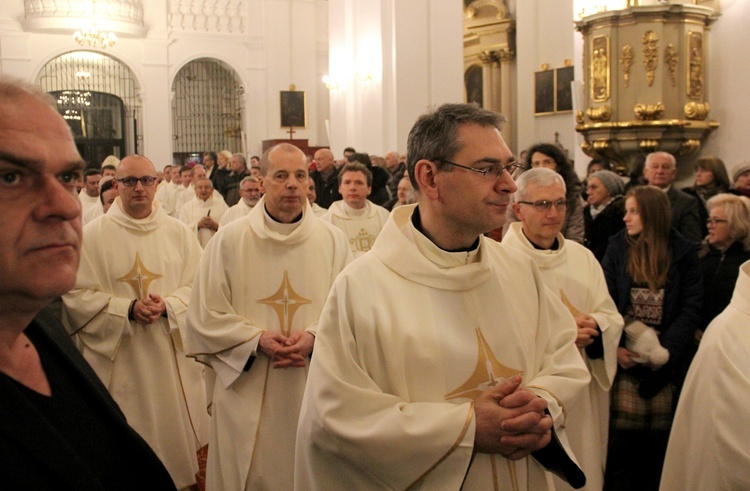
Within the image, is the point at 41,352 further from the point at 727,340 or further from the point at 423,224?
the point at 727,340

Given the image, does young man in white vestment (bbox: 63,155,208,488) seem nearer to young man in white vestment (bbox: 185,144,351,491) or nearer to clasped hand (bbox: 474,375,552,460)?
young man in white vestment (bbox: 185,144,351,491)

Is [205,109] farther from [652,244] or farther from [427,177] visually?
[427,177]

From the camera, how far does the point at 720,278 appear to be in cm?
473

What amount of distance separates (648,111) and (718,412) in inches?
251

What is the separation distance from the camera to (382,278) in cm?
256

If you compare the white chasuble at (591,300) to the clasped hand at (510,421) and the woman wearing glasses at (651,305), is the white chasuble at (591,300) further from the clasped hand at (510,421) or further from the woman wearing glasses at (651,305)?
the clasped hand at (510,421)

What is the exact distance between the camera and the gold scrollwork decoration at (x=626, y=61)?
896 centimetres

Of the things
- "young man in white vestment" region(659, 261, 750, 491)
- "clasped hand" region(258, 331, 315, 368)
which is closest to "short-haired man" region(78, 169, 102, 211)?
"clasped hand" region(258, 331, 315, 368)

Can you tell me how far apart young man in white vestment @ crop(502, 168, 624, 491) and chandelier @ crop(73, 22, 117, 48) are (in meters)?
19.0

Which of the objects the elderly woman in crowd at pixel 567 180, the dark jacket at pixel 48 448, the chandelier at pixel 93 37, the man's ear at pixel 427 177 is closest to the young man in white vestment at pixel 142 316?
the elderly woman in crowd at pixel 567 180

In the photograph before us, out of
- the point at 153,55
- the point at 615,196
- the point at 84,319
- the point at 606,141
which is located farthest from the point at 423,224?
the point at 153,55

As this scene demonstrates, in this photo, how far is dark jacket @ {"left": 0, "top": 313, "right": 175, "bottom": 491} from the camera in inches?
49.8

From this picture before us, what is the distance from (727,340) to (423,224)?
60.3 inches

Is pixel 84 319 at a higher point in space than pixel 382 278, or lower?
lower
